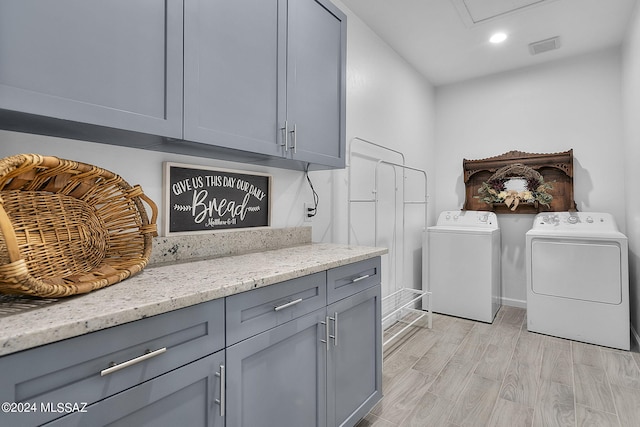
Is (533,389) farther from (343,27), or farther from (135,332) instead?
(343,27)

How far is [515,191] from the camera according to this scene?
359 centimetres

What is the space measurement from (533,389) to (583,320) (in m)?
1.13

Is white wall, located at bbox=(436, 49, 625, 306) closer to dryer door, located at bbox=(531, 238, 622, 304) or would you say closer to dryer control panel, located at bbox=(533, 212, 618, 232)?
dryer control panel, located at bbox=(533, 212, 618, 232)

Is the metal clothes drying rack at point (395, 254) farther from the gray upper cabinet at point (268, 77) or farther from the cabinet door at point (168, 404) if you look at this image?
the cabinet door at point (168, 404)

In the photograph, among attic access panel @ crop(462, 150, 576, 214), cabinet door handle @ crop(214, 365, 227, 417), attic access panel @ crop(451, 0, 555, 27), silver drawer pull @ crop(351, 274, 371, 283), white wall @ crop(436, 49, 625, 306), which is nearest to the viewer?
cabinet door handle @ crop(214, 365, 227, 417)

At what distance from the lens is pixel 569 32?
289cm

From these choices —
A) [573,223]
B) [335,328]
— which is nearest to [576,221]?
[573,223]

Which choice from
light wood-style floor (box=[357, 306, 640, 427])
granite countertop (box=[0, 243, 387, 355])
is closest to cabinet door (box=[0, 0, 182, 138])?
granite countertop (box=[0, 243, 387, 355])

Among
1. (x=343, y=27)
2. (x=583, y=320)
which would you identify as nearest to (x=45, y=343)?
(x=343, y=27)

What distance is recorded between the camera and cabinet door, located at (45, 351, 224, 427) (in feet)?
2.45

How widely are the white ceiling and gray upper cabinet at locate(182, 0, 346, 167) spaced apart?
3.15ft

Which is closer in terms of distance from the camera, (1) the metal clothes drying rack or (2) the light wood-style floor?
(2) the light wood-style floor

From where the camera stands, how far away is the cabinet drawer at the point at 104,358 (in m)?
0.64

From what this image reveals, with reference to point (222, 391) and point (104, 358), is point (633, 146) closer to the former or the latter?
point (222, 391)
